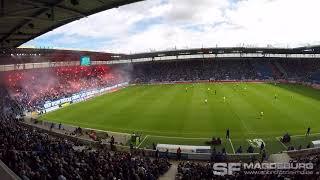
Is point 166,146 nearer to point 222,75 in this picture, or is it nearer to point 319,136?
point 319,136

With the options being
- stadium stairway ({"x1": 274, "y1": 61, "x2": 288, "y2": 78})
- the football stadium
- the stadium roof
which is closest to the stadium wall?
the football stadium

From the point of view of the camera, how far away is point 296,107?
44250 millimetres

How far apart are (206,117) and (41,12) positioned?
27435mm

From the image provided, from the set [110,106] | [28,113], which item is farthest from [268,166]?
[28,113]

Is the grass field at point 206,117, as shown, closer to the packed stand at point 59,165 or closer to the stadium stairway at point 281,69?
the packed stand at point 59,165

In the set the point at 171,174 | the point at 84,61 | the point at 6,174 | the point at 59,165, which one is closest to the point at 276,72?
the point at 84,61

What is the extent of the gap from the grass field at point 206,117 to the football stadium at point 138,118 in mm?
133

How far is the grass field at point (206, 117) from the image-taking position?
106 ft

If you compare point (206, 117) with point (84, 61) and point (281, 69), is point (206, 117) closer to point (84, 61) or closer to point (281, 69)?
point (84, 61)

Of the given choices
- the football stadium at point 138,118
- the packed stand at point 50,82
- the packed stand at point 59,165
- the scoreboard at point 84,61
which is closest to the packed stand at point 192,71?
the football stadium at point 138,118

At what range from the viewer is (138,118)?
41.6 metres

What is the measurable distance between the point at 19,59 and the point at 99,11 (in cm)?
4603

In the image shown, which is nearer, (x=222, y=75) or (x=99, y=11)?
(x=99, y=11)

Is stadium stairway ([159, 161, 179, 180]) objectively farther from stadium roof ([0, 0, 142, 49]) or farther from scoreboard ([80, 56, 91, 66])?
scoreboard ([80, 56, 91, 66])
